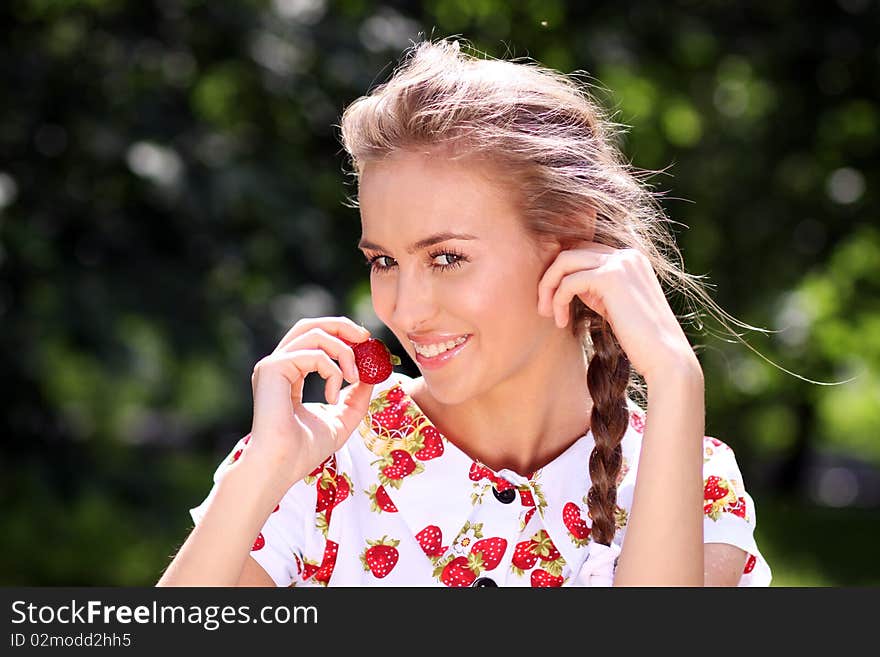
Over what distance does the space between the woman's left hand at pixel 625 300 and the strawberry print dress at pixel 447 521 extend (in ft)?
0.99

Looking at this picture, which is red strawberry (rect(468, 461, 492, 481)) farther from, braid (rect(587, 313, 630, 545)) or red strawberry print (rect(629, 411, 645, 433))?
red strawberry print (rect(629, 411, 645, 433))

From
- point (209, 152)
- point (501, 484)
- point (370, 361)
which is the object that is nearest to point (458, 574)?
point (501, 484)

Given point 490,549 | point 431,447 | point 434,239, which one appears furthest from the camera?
point 431,447

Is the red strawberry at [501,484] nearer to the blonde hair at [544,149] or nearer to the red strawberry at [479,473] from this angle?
the red strawberry at [479,473]

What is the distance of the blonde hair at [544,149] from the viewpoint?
2.14 m

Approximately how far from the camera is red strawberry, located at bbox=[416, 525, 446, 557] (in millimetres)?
2156

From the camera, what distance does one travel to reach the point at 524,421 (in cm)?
230

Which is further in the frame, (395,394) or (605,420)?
(395,394)

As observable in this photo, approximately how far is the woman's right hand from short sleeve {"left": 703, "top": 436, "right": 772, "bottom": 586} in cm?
67

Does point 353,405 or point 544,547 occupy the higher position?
point 353,405

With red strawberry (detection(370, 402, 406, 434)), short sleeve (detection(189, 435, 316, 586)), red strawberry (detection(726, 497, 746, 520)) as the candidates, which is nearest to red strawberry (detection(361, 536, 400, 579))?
short sleeve (detection(189, 435, 316, 586))

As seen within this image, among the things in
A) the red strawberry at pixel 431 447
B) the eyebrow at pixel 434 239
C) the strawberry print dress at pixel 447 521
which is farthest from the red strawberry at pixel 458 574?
the eyebrow at pixel 434 239

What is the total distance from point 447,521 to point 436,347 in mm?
331

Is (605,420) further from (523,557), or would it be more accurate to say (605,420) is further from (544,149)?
(544,149)
